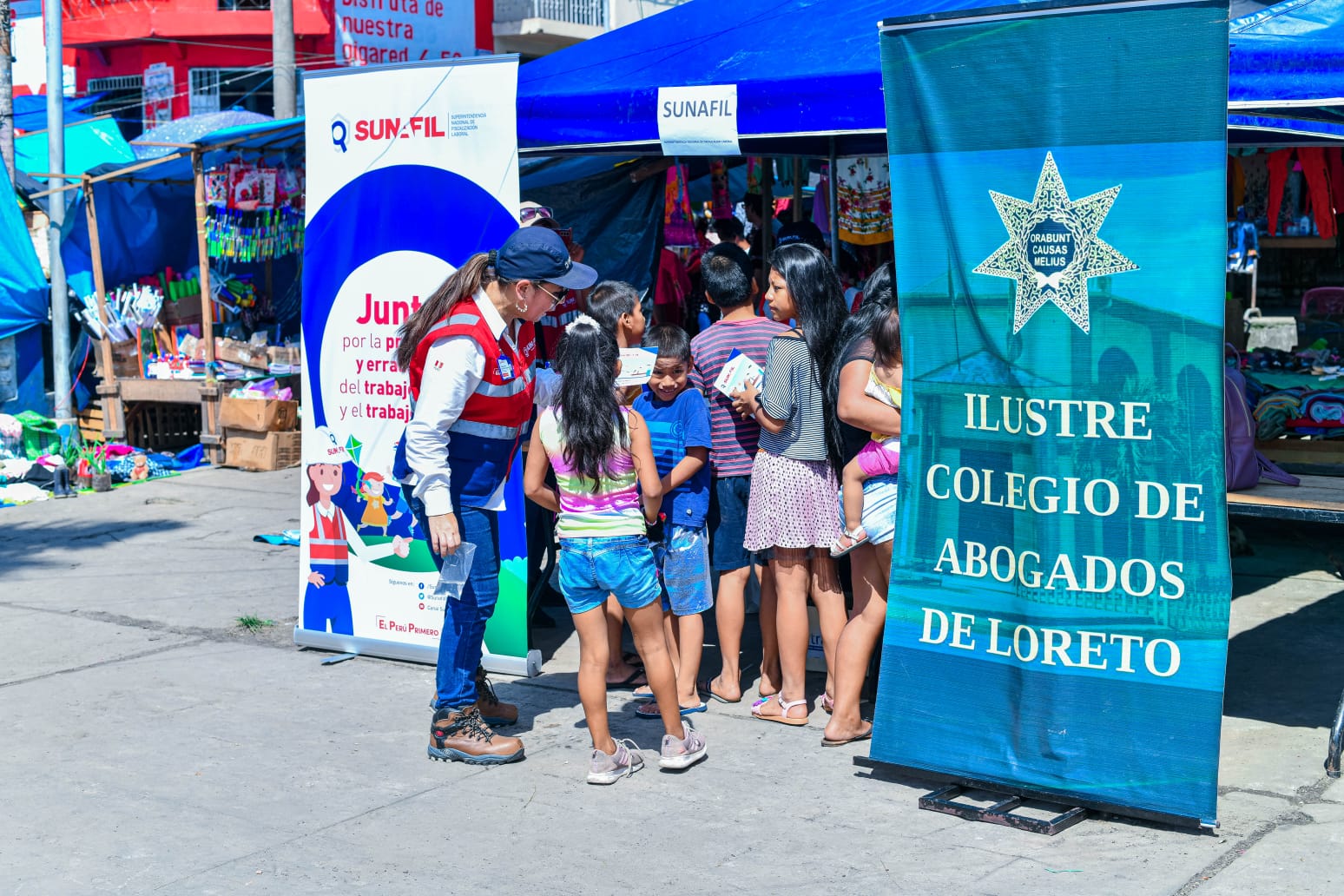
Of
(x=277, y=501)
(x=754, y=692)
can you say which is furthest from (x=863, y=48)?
(x=277, y=501)

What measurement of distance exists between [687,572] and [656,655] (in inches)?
28.0

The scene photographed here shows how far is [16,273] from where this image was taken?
40.2 ft

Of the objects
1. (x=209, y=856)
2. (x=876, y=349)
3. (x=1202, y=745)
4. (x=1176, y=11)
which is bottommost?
(x=209, y=856)

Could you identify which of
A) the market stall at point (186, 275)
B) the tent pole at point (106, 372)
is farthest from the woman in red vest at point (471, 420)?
the tent pole at point (106, 372)

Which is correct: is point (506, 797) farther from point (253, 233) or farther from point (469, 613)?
point (253, 233)

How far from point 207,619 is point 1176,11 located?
18.4ft

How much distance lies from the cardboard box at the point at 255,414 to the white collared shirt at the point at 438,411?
747 cm

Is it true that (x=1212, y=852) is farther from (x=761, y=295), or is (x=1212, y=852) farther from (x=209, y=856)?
(x=761, y=295)

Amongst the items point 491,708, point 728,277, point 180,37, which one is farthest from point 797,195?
point 180,37

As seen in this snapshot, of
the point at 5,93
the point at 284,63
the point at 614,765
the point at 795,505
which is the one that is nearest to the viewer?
the point at 614,765

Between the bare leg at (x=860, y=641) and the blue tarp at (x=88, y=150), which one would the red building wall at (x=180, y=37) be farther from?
the bare leg at (x=860, y=641)

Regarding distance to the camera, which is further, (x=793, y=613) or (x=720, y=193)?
(x=720, y=193)

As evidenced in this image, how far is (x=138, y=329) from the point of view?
12.6m

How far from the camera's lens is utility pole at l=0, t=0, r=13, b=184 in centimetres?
1471
